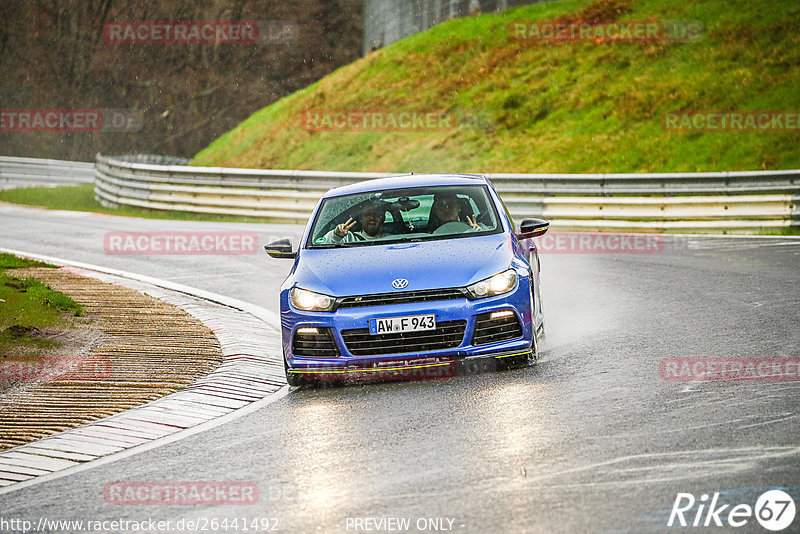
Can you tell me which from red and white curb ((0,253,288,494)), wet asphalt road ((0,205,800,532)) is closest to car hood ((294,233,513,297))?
wet asphalt road ((0,205,800,532))

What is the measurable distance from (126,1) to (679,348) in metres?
71.4

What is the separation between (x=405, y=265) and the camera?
340 inches

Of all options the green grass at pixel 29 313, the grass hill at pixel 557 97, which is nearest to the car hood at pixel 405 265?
the green grass at pixel 29 313

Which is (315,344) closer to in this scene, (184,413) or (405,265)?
(405,265)

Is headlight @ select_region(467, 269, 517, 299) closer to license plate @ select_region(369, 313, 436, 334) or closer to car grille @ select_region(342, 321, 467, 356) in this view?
car grille @ select_region(342, 321, 467, 356)

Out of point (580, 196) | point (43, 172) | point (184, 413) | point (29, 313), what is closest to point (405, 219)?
point (184, 413)

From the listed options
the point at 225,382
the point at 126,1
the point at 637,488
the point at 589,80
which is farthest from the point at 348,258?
the point at 126,1

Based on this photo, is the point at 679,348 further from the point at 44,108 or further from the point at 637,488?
the point at 44,108

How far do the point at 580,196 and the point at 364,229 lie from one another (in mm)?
13102

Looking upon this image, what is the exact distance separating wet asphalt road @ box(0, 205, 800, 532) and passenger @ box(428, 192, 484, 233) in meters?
1.30

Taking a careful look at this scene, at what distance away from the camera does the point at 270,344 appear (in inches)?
424

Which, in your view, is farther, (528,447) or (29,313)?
(29,313)

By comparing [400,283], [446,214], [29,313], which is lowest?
[29,313]

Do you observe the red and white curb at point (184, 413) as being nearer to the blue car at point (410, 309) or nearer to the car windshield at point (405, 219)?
the blue car at point (410, 309)
